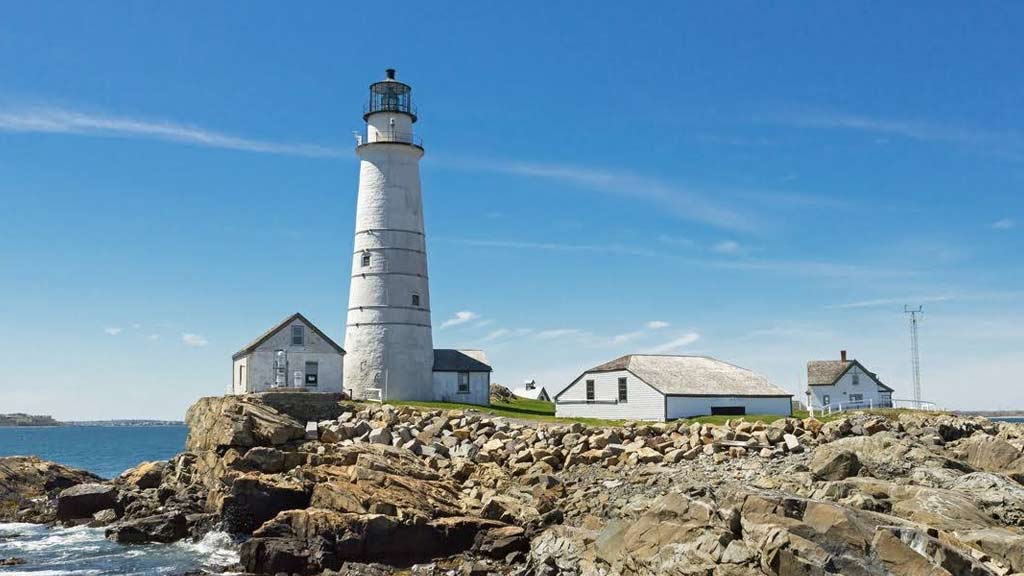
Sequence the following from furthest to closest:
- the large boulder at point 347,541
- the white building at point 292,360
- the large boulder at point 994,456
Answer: the white building at point 292,360, the large boulder at point 994,456, the large boulder at point 347,541

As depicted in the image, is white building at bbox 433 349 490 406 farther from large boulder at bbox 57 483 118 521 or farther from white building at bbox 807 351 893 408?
white building at bbox 807 351 893 408

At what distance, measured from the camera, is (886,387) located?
60.4m

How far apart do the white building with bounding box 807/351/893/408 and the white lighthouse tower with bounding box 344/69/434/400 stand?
1146 inches

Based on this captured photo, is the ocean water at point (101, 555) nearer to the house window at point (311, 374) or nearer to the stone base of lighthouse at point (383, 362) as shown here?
the house window at point (311, 374)

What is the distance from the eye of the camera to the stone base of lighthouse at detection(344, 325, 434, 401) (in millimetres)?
42500

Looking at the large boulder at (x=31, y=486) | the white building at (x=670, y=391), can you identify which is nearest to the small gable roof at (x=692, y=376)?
the white building at (x=670, y=391)

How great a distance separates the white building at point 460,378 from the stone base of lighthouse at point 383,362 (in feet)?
7.39

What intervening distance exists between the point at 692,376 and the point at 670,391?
107 inches

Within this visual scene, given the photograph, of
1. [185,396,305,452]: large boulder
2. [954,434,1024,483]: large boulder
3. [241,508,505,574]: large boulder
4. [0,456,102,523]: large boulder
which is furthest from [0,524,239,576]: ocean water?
[954,434,1024,483]: large boulder

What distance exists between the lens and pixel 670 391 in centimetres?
3891

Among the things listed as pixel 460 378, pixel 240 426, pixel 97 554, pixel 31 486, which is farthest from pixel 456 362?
pixel 97 554

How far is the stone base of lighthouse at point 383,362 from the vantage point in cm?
4250

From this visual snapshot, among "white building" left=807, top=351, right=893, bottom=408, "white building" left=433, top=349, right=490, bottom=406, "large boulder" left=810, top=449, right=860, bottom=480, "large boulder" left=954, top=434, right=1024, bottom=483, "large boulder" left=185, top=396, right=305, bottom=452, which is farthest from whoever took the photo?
"white building" left=807, top=351, right=893, bottom=408

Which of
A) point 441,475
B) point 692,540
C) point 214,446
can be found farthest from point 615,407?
point 692,540
